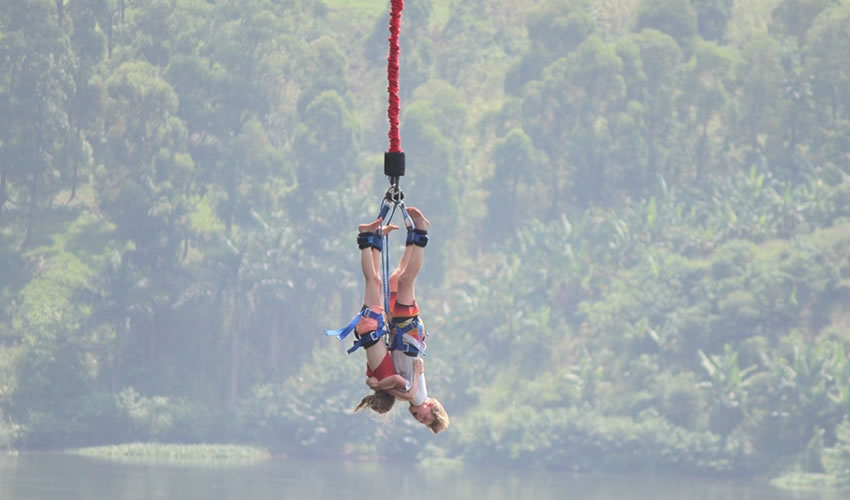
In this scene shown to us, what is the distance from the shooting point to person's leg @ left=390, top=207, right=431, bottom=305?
1443 centimetres

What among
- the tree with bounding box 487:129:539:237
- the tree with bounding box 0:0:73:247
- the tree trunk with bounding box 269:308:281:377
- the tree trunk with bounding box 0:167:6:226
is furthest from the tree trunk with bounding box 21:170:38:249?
the tree with bounding box 487:129:539:237

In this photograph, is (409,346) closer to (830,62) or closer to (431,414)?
(431,414)

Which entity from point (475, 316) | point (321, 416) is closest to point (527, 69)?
point (475, 316)

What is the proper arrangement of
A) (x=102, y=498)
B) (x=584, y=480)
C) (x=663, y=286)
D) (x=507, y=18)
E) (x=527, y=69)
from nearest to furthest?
(x=102, y=498), (x=584, y=480), (x=663, y=286), (x=527, y=69), (x=507, y=18)

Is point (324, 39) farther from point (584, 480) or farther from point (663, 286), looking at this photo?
point (584, 480)

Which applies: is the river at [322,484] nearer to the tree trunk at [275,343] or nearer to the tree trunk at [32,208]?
the tree trunk at [275,343]

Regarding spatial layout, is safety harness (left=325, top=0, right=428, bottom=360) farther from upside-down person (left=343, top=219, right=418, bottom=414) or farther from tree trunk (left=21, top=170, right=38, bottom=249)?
tree trunk (left=21, top=170, right=38, bottom=249)

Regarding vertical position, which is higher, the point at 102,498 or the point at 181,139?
the point at 181,139

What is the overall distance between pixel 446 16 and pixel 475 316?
2005cm

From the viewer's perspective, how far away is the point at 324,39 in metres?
66.1

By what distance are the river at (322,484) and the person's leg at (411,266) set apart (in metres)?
29.1

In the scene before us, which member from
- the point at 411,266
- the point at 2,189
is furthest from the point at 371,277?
the point at 2,189

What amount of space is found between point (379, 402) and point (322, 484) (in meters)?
35.9

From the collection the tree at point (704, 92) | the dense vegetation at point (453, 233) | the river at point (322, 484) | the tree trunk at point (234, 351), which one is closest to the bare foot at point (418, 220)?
the river at point (322, 484)
